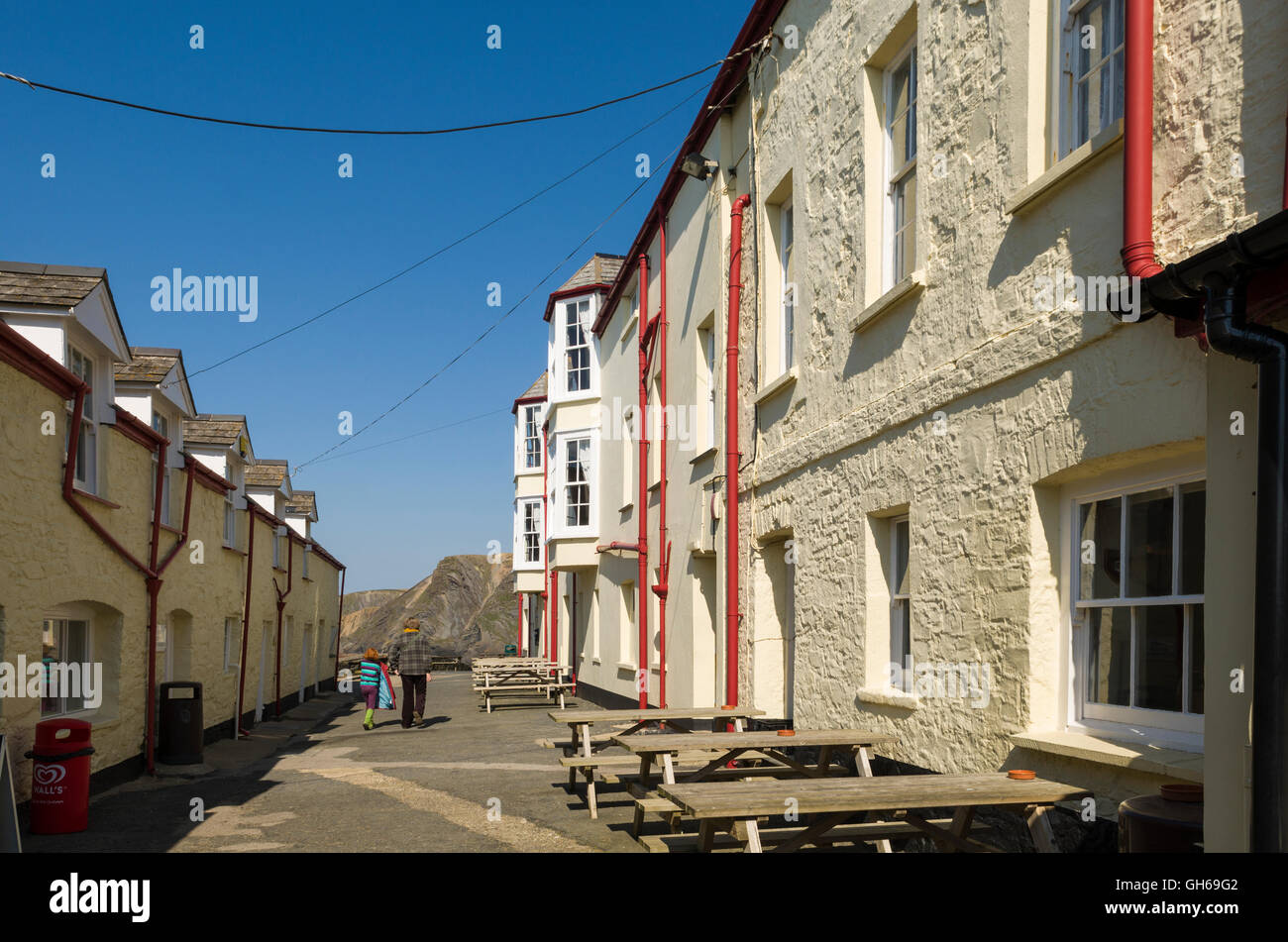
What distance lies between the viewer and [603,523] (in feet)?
70.9

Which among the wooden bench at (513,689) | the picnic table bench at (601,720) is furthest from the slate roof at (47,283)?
the wooden bench at (513,689)

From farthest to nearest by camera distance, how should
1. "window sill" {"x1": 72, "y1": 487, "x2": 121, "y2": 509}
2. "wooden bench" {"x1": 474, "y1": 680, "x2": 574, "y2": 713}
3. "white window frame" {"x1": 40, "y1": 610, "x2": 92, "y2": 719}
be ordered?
1. "wooden bench" {"x1": 474, "y1": 680, "x2": 574, "y2": 713}
2. "white window frame" {"x1": 40, "y1": 610, "x2": 92, "y2": 719}
3. "window sill" {"x1": 72, "y1": 487, "x2": 121, "y2": 509}

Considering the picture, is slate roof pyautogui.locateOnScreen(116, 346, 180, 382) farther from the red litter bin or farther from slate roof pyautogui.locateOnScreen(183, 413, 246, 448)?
the red litter bin

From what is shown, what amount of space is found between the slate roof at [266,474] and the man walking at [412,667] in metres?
6.33

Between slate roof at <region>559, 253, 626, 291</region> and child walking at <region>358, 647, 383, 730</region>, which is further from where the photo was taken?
slate roof at <region>559, 253, 626, 291</region>

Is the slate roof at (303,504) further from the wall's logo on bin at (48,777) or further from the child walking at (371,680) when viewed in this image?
the wall's logo on bin at (48,777)

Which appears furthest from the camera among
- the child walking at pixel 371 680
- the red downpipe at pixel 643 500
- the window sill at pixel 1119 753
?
the child walking at pixel 371 680

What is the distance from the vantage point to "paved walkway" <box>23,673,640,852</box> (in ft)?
26.5

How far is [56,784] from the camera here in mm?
8617

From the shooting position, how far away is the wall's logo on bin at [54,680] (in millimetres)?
8555

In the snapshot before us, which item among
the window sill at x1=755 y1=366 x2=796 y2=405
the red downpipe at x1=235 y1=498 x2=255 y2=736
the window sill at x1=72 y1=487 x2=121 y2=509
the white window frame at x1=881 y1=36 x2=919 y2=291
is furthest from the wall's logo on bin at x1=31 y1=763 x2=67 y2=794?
the red downpipe at x1=235 y1=498 x2=255 y2=736

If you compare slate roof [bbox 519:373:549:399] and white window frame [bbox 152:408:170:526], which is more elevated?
slate roof [bbox 519:373:549:399]

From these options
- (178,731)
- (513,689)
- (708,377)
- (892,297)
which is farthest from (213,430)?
(892,297)

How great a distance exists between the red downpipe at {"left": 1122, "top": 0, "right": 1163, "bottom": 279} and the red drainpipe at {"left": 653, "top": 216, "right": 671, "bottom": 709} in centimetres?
1067
